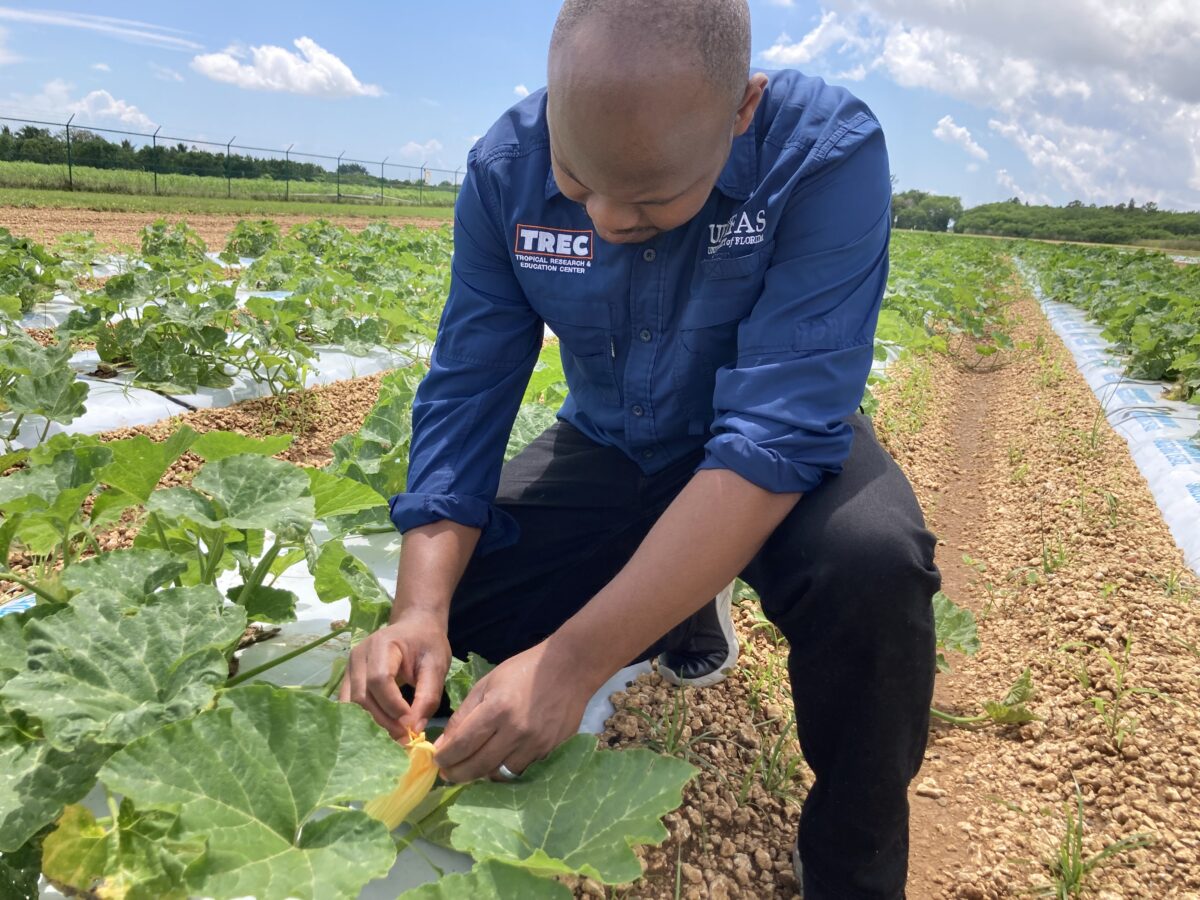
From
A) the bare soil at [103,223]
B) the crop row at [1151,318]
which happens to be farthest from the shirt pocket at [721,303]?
the bare soil at [103,223]

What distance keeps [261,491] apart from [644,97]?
0.83 m

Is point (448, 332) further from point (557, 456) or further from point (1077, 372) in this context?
point (1077, 372)

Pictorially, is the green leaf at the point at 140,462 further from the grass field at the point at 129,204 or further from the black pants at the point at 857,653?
the grass field at the point at 129,204

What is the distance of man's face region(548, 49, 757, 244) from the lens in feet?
3.57

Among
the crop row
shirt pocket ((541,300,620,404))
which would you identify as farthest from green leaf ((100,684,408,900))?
the crop row

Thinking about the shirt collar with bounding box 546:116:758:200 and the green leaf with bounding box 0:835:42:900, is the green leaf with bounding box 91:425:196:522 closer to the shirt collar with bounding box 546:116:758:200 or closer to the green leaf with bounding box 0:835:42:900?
the green leaf with bounding box 0:835:42:900

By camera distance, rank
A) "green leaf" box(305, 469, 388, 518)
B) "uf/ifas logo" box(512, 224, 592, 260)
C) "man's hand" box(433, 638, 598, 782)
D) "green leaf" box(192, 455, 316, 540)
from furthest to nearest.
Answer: "uf/ifas logo" box(512, 224, 592, 260) < "green leaf" box(305, 469, 388, 518) < "green leaf" box(192, 455, 316, 540) < "man's hand" box(433, 638, 598, 782)

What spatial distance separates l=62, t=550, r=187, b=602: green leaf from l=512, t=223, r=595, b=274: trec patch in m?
0.77

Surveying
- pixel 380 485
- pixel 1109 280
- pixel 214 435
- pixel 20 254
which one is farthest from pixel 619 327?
pixel 1109 280

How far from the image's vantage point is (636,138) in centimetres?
111

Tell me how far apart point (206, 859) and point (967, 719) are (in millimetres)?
1761

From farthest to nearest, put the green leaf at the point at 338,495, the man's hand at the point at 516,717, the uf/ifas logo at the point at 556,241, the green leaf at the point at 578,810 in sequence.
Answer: the uf/ifas logo at the point at 556,241, the green leaf at the point at 338,495, the man's hand at the point at 516,717, the green leaf at the point at 578,810

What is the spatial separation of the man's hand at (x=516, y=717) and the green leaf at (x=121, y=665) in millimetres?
301

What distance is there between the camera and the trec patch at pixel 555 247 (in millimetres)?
1609
